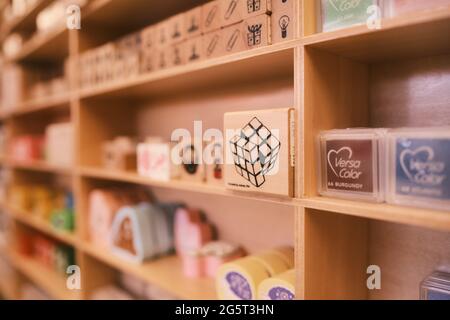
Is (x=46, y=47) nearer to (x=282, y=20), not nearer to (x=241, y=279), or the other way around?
(x=282, y=20)

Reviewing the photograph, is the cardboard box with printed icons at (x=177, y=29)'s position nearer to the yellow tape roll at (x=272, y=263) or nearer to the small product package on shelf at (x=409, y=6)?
the small product package on shelf at (x=409, y=6)

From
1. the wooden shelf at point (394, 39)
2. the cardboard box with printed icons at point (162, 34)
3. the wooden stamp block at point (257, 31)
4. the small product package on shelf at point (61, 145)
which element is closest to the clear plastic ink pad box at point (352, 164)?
the wooden shelf at point (394, 39)

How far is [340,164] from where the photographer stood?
0.85 m

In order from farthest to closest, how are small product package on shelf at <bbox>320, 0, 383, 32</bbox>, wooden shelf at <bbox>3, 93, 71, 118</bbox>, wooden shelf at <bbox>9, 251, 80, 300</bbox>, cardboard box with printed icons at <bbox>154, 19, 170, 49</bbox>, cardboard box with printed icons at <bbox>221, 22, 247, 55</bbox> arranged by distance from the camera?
wooden shelf at <bbox>9, 251, 80, 300</bbox> → wooden shelf at <bbox>3, 93, 71, 118</bbox> → cardboard box with printed icons at <bbox>154, 19, 170, 49</bbox> → cardboard box with printed icons at <bbox>221, 22, 247, 55</bbox> → small product package on shelf at <bbox>320, 0, 383, 32</bbox>

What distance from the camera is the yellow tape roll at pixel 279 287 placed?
3.13 ft

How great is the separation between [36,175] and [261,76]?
2.05 meters

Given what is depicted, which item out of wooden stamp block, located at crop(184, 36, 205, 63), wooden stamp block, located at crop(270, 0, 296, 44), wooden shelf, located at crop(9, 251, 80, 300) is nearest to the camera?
wooden stamp block, located at crop(270, 0, 296, 44)

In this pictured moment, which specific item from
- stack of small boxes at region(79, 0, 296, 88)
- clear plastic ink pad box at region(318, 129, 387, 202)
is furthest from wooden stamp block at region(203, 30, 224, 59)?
clear plastic ink pad box at region(318, 129, 387, 202)

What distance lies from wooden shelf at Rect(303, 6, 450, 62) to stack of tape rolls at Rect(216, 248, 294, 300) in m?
0.64

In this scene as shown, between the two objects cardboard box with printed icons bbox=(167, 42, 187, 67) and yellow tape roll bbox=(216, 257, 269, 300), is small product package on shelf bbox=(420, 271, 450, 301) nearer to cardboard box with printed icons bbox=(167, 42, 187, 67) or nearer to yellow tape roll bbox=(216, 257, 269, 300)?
yellow tape roll bbox=(216, 257, 269, 300)

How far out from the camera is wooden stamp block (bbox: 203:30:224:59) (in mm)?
1115

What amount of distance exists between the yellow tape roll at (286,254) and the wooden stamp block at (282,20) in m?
0.66

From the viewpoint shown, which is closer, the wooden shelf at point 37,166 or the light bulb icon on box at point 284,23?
the light bulb icon on box at point 284,23
